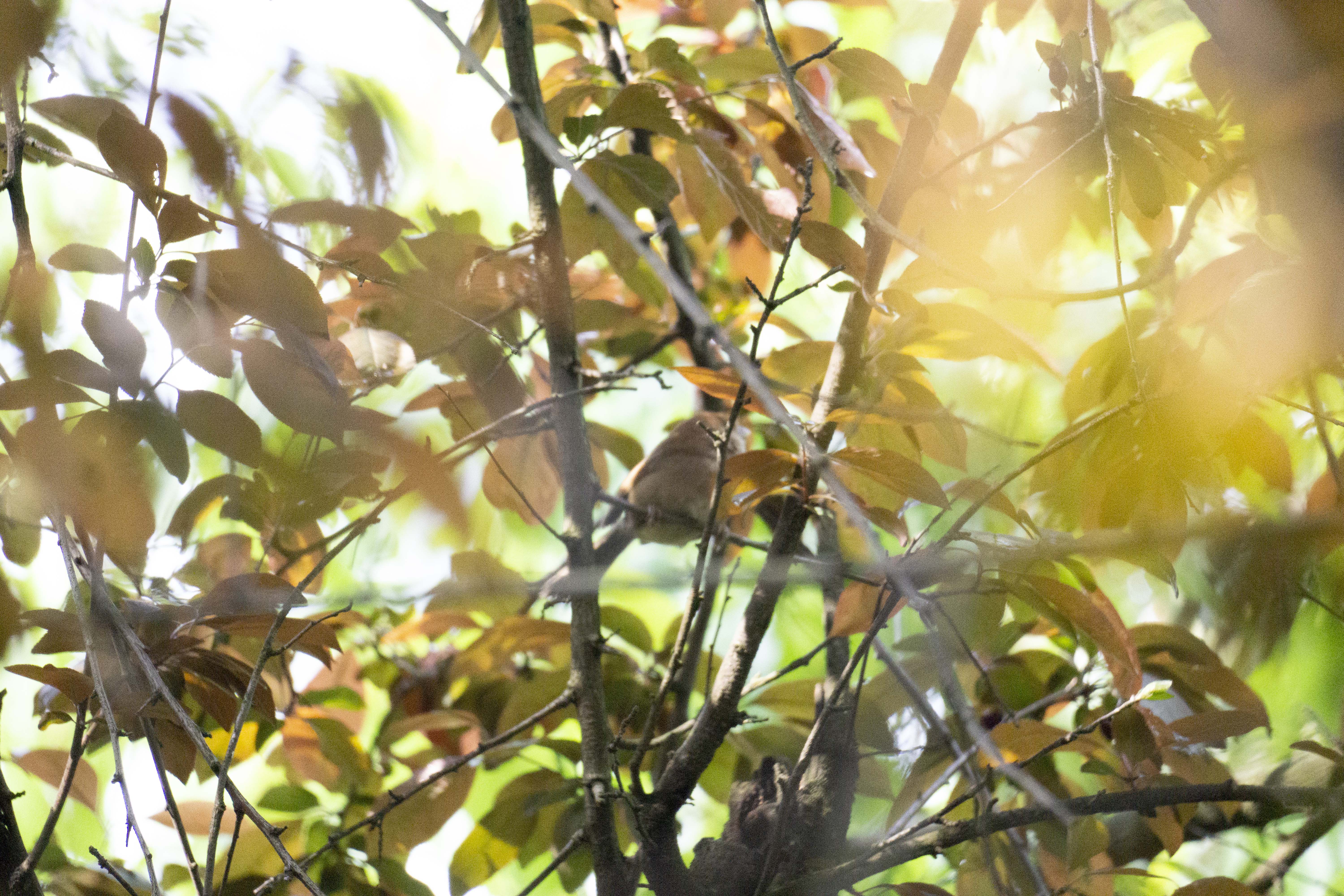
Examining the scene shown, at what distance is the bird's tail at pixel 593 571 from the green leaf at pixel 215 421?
0.24 metres

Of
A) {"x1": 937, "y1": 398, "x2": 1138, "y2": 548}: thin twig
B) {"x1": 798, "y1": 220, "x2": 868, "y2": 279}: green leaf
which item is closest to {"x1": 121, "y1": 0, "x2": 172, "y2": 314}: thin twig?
{"x1": 798, "y1": 220, "x2": 868, "y2": 279}: green leaf

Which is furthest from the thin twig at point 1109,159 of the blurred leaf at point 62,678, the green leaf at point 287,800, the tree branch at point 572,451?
the green leaf at point 287,800

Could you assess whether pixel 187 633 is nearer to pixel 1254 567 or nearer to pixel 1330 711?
pixel 1254 567

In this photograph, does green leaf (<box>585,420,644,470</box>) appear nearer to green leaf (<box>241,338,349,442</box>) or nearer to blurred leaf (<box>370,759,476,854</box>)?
blurred leaf (<box>370,759,476,854</box>)

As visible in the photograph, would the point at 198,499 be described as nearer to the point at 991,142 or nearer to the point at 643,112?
the point at 643,112

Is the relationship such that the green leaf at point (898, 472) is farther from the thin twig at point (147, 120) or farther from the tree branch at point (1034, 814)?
the thin twig at point (147, 120)

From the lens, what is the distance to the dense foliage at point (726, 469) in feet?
2.08

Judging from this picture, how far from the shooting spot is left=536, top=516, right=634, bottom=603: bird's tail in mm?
738

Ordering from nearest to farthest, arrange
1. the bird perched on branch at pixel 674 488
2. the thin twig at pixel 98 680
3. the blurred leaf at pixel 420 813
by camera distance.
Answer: the thin twig at pixel 98 680
the blurred leaf at pixel 420 813
the bird perched on branch at pixel 674 488

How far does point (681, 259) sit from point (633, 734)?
0.57 m

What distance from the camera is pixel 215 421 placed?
65 centimetres

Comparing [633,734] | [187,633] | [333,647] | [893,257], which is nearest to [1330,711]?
[893,257]

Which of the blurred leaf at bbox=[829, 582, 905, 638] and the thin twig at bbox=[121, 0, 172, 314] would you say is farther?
the blurred leaf at bbox=[829, 582, 905, 638]

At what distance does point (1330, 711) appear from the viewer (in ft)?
2.55
